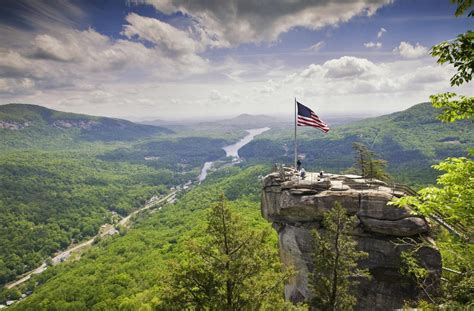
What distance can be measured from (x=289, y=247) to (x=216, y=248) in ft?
42.7

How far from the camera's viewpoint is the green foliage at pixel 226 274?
17.3 m

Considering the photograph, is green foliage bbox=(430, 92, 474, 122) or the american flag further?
the american flag

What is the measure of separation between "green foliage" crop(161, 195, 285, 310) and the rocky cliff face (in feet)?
32.8

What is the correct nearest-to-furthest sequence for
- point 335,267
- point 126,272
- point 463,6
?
point 463,6
point 335,267
point 126,272

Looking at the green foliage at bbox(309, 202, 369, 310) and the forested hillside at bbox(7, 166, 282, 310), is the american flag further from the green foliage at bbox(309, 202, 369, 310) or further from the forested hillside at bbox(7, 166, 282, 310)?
the forested hillside at bbox(7, 166, 282, 310)

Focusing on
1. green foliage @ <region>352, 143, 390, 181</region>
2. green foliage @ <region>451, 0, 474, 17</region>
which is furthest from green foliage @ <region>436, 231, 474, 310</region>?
green foliage @ <region>352, 143, 390, 181</region>

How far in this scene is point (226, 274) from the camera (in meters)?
16.9

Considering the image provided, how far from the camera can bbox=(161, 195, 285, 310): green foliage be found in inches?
681

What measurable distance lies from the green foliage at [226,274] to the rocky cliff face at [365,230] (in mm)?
10008

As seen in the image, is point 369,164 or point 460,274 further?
point 369,164

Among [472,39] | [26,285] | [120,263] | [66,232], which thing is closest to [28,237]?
[66,232]

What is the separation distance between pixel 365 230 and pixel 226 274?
14927mm

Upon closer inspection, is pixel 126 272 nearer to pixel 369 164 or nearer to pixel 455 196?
pixel 369 164

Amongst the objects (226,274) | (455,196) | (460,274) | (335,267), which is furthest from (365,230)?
(455,196)
